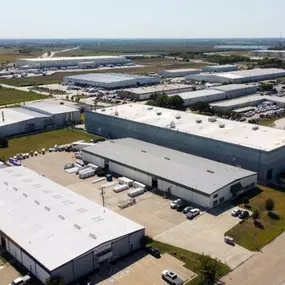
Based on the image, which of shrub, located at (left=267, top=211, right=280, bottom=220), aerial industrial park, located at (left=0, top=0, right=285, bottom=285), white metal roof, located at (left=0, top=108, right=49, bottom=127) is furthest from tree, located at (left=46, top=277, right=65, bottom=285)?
white metal roof, located at (left=0, top=108, right=49, bottom=127)

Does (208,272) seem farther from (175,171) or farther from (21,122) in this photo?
(21,122)

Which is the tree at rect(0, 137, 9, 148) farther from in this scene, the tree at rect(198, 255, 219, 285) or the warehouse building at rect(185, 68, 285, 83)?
the warehouse building at rect(185, 68, 285, 83)

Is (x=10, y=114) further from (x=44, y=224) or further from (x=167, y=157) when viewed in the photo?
(x=44, y=224)

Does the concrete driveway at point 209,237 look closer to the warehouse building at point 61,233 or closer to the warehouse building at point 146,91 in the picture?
the warehouse building at point 61,233

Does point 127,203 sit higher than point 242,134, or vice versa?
point 242,134

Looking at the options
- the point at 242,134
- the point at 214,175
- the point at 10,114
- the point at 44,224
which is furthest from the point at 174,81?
the point at 44,224

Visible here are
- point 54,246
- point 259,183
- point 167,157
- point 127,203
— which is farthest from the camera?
point 167,157
